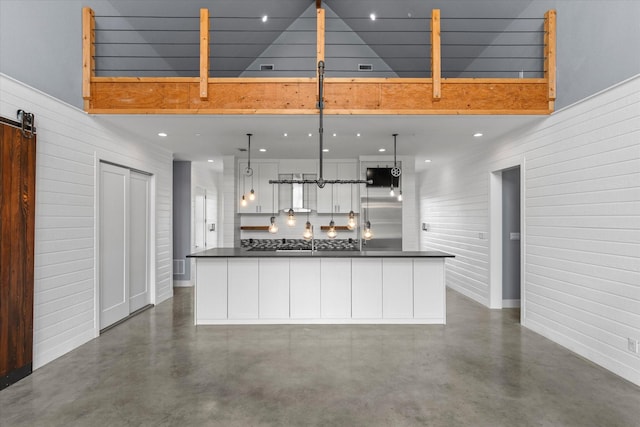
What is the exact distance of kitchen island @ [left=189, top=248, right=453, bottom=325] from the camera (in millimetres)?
4688

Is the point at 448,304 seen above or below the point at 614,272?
below

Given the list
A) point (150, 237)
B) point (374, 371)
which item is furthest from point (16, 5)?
point (374, 371)

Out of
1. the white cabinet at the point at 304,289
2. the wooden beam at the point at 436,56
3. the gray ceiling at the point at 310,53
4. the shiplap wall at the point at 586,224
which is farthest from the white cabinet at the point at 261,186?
the shiplap wall at the point at 586,224

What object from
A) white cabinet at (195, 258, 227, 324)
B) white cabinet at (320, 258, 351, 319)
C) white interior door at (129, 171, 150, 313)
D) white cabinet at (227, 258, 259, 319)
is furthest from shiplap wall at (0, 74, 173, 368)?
white cabinet at (320, 258, 351, 319)

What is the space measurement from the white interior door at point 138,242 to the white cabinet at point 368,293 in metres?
3.44

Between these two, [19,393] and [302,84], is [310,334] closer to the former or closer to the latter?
[19,393]

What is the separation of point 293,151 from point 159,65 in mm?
2619

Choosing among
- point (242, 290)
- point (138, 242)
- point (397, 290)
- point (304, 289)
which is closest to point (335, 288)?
point (304, 289)

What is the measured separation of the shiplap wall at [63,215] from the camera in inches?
132

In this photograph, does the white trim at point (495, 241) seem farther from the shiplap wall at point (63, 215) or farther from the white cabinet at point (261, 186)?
the shiplap wall at point (63, 215)

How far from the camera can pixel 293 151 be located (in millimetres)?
6504

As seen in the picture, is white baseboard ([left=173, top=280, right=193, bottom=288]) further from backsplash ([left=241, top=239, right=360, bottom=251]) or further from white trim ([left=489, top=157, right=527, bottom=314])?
white trim ([left=489, top=157, right=527, bottom=314])

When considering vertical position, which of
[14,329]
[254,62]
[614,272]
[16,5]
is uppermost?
[254,62]

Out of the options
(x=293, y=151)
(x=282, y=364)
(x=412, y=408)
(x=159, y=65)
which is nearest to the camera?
(x=412, y=408)
